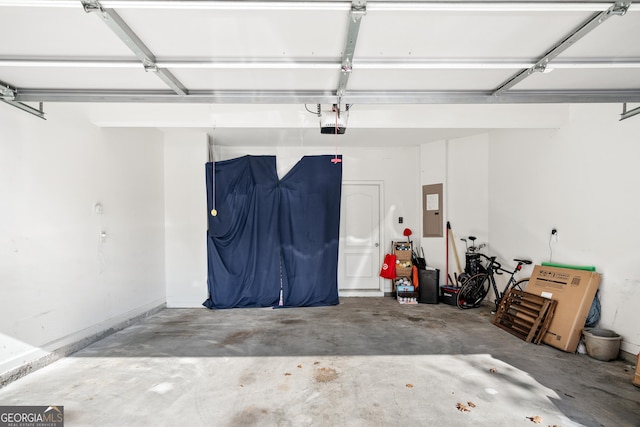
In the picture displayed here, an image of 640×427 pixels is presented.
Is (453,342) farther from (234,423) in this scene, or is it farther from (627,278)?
(234,423)

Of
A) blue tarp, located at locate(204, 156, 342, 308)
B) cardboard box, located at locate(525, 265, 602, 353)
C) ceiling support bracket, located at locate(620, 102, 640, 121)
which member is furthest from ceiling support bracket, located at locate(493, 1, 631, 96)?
blue tarp, located at locate(204, 156, 342, 308)

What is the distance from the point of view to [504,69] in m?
2.35

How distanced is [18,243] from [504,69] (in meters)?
4.37

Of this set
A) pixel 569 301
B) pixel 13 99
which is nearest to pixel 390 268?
pixel 569 301

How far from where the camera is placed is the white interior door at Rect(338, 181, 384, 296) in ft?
19.3

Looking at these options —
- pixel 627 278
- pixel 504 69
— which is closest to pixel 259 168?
pixel 504 69

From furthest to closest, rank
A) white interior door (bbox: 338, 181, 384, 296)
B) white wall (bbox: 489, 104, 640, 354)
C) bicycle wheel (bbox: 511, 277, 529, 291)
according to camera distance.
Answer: white interior door (bbox: 338, 181, 384, 296) < bicycle wheel (bbox: 511, 277, 529, 291) < white wall (bbox: 489, 104, 640, 354)

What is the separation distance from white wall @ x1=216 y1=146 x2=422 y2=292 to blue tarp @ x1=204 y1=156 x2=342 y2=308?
24.2 inches

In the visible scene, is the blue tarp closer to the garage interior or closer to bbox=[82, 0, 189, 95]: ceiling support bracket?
the garage interior

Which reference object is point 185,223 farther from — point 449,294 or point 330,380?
point 449,294

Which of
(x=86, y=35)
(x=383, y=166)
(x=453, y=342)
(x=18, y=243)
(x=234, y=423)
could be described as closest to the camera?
(x=86, y=35)

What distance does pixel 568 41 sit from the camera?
195cm

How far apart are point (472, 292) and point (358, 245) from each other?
2.01 metres

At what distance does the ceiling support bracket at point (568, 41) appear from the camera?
64.9 inches
